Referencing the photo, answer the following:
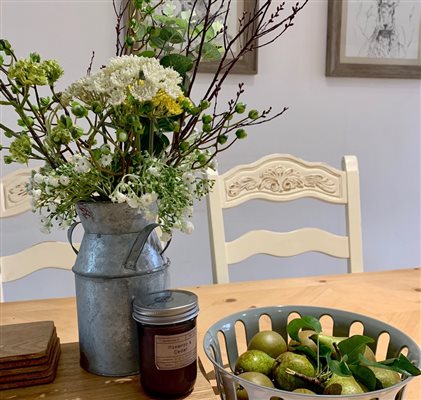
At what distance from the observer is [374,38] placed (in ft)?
6.26

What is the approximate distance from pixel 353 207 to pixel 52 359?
95cm

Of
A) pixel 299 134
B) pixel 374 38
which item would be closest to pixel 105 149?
pixel 299 134

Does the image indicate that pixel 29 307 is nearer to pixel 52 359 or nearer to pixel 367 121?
pixel 52 359

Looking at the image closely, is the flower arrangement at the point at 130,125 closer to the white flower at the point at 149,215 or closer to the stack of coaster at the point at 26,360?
the white flower at the point at 149,215

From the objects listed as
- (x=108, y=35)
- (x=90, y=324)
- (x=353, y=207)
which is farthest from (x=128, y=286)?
(x=108, y=35)

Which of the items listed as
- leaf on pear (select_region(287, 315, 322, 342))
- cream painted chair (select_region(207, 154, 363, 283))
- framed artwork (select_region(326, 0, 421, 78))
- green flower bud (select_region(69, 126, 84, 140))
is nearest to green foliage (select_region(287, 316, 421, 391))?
leaf on pear (select_region(287, 315, 322, 342))

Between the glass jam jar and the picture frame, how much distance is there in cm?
126

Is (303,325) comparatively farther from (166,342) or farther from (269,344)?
(166,342)

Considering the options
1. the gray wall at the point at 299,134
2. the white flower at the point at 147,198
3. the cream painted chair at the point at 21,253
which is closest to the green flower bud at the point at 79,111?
the white flower at the point at 147,198

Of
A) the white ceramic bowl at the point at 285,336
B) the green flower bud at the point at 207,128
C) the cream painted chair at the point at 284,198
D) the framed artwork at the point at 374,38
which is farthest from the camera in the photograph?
the framed artwork at the point at 374,38

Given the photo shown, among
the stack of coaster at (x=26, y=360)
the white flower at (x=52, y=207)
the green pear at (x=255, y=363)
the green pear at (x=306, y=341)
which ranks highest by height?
the white flower at (x=52, y=207)

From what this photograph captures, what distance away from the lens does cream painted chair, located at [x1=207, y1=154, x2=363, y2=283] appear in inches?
49.6

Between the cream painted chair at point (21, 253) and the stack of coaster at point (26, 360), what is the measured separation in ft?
1.59

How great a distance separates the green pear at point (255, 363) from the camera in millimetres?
543
